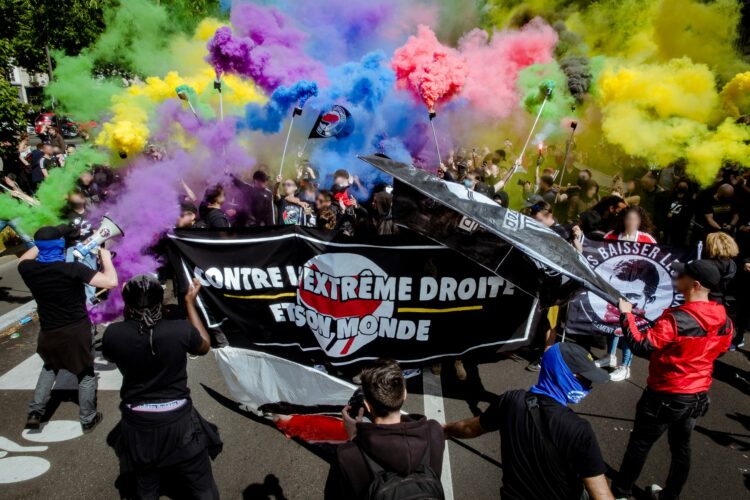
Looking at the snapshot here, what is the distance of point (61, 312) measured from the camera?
4117 mm

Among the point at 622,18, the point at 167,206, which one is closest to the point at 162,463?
the point at 167,206

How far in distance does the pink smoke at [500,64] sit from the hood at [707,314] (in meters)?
7.10

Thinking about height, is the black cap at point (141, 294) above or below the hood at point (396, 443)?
above

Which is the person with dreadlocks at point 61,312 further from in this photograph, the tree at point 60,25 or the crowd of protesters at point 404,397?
the tree at point 60,25

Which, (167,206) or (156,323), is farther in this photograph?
(167,206)

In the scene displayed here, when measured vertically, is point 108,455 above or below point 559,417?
below

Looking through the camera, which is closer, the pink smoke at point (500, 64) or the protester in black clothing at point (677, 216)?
the protester in black clothing at point (677, 216)

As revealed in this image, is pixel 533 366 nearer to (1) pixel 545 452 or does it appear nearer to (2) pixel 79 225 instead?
(1) pixel 545 452

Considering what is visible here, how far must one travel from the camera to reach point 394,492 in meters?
1.93

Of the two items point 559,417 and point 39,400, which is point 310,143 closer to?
point 39,400

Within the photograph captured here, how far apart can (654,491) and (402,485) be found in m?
2.77

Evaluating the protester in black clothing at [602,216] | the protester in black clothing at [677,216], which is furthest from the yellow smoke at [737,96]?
the protester in black clothing at [602,216]

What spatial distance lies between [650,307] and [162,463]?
4.51m

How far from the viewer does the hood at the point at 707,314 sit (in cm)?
312
